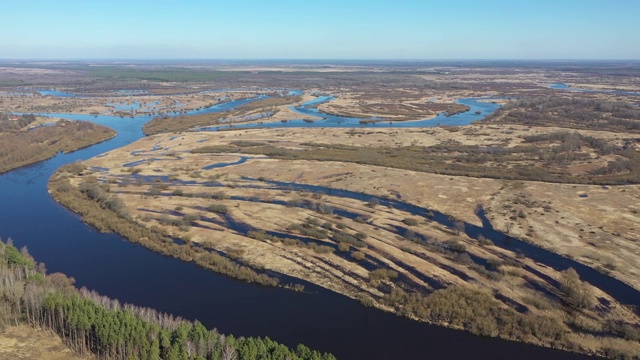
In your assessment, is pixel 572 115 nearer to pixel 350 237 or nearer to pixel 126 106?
pixel 350 237

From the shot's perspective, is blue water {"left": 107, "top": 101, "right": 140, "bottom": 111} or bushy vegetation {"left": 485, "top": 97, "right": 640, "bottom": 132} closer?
bushy vegetation {"left": 485, "top": 97, "right": 640, "bottom": 132}

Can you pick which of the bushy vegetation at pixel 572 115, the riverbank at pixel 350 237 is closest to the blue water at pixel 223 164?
the riverbank at pixel 350 237

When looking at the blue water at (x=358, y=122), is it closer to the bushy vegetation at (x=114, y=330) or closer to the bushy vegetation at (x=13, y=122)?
the bushy vegetation at (x=13, y=122)

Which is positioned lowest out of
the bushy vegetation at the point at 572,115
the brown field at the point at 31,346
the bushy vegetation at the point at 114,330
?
the brown field at the point at 31,346

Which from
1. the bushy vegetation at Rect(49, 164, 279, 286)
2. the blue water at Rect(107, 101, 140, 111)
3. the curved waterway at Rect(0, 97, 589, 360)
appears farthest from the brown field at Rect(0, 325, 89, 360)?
the blue water at Rect(107, 101, 140, 111)

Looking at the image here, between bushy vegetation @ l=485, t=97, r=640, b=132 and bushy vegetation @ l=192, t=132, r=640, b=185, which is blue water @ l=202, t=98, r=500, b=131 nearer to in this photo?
bushy vegetation @ l=485, t=97, r=640, b=132

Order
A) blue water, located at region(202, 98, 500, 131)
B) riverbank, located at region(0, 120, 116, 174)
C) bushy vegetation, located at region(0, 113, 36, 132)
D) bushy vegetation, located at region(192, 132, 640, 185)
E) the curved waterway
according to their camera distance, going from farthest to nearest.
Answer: blue water, located at region(202, 98, 500, 131), bushy vegetation, located at region(0, 113, 36, 132), riverbank, located at region(0, 120, 116, 174), bushy vegetation, located at region(192, 132, 640, 185), the curved waterway

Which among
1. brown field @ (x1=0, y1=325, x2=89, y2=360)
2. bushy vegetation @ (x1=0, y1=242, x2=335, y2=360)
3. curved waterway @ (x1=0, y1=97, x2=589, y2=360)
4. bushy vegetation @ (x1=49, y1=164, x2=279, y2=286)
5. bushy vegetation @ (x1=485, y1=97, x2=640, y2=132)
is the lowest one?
curved waterway @ (x1=0, y1=97, x2=589, y2=360)
